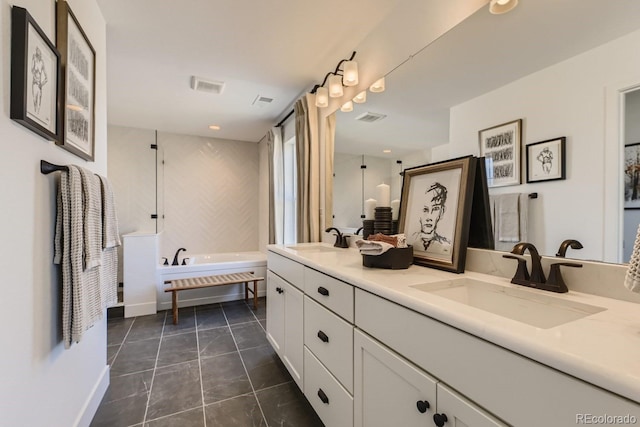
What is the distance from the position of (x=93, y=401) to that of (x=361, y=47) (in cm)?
271

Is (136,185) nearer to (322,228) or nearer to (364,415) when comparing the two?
(322,228)

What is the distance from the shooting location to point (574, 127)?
3.07 feet

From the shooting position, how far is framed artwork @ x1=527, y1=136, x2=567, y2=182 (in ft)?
3.18

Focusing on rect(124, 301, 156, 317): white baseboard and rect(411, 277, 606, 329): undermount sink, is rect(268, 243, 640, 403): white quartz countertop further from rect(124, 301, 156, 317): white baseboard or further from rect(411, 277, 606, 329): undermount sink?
rect(124, 301, 156, 317): white baseboard

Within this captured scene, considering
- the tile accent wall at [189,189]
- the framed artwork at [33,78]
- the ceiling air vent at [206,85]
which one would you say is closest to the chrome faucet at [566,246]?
the framed artwork at [33,78]

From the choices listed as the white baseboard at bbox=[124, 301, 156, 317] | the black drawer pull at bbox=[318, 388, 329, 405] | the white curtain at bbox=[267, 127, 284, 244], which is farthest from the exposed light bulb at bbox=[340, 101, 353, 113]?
the white baseboard at bbox=[124, 301, 156, 317]

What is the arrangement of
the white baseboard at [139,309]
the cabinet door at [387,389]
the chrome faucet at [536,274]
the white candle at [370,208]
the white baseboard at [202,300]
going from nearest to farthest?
the cabinet door at [387,389] < the chrome faucet at [536,274] < the white candle at [370,208] < the white baseboard at [139,309] < the white baseboard at [202,300]

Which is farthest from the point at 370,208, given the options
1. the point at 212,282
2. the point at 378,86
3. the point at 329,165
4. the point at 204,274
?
the point at 204,274

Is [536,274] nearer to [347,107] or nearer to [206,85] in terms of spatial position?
[347,107]

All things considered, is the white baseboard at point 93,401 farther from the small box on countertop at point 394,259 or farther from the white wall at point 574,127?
the white wall at point 574,127

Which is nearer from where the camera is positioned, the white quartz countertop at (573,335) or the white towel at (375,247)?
the white quartz countertop at (573,335)

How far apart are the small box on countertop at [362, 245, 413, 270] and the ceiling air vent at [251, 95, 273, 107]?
227 cm

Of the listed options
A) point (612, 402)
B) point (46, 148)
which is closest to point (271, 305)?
point (46, 148)

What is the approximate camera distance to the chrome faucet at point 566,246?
0.94 metres
